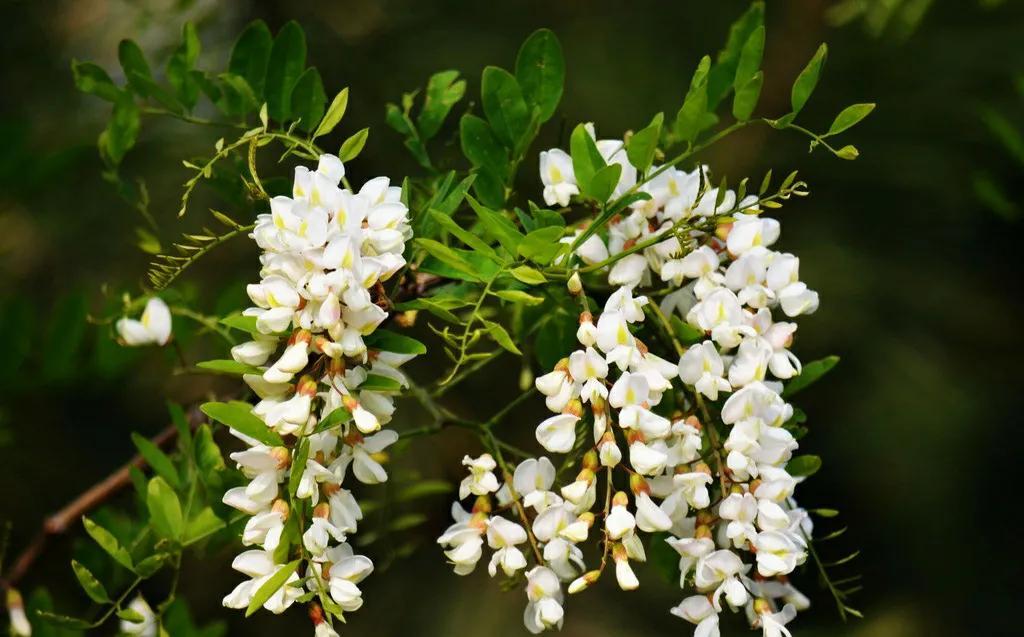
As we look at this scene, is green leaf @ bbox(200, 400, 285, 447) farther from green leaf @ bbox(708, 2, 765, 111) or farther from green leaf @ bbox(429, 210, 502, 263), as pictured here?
green leaf @ bbox(708, 2, 765, 111)

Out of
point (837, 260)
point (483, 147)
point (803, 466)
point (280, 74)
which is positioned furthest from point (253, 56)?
point (837, 260)

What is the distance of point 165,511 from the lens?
50 centimetres

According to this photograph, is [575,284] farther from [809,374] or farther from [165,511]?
[165,511]

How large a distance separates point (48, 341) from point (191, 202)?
2.47 ft

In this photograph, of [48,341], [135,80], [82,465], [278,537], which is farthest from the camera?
[82,465]

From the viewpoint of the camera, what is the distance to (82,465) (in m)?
1.39

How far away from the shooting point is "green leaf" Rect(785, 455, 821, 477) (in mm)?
471

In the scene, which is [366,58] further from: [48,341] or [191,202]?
[48,341]

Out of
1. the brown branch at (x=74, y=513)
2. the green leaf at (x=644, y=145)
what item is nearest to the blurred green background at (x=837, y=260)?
the brown branch at (x=74, y=513)

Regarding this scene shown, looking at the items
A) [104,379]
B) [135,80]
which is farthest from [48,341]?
[135,80]

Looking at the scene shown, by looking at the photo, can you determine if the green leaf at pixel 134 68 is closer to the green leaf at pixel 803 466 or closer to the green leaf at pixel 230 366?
the green leaf at pixel 230 366

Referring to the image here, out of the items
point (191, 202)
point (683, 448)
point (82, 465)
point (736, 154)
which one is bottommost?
point (82, 465)

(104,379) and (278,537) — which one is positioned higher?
(278,537)

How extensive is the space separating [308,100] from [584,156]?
0.16 m
